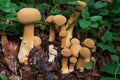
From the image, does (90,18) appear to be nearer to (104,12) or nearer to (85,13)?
(85,13)

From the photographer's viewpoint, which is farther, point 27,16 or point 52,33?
point 52,33

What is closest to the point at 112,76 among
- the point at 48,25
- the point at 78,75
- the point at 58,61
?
the point at 78,75

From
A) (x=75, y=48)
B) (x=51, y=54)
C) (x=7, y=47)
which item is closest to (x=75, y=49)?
(x=75, y=48)

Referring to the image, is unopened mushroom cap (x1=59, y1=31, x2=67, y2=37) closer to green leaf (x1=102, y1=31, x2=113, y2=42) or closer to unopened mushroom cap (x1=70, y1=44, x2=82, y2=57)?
unopened mushroom cap (x1=70, y1=44, x2=82, y2=57)

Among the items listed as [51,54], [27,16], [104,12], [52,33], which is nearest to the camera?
[27,16]

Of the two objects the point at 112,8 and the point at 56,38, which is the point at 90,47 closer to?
the point at 56,38

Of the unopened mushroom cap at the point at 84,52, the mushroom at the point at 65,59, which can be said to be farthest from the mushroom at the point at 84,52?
the mushroom at the point at 65,59

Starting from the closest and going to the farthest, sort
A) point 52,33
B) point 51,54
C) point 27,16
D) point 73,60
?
point 27,16
point 73,60
point 51,54
point 52,33
